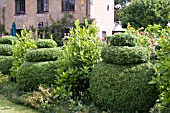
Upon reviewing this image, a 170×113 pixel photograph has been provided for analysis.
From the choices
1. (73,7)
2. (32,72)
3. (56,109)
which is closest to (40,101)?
(56,109)

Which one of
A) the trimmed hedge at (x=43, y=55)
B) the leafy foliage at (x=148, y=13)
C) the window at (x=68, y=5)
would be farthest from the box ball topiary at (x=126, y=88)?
the leafy foliage at (x=148, y=13)

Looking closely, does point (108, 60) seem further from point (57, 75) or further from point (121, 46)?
point (57, 75)

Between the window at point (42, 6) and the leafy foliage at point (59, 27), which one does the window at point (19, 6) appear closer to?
the window at point (42, 6)

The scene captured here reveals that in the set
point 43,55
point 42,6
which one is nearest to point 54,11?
point 42,6

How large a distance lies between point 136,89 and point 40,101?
2.62m

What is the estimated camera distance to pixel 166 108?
5648mm

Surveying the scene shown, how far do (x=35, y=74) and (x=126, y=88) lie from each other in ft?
10.5

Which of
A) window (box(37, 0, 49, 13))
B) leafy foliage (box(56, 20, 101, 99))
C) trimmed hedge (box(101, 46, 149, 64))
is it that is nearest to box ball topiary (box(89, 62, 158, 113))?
trimmed hedge (box(101, 46, 149, 64))

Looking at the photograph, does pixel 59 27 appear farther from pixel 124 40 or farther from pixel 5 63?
pixel 124 40

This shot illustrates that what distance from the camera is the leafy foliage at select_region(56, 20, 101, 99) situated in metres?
7.17

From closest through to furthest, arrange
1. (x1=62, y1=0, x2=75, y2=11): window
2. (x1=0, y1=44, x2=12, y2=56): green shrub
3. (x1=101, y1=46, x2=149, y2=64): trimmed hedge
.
Answer: (x1=101, y1=46, x2=149, y2=64): trimmed hedge < (x1=0, y1=44, x2=12, y2=56): green shrub < (x1=62, y1=0, x2=75, y2=11): window

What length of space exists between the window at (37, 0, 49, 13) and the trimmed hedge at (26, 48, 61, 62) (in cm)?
1329

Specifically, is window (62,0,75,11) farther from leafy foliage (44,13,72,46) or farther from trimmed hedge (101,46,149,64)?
trimmed hedge (101,46,149,64)

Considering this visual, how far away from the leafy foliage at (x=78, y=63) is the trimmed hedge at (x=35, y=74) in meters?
0.60
